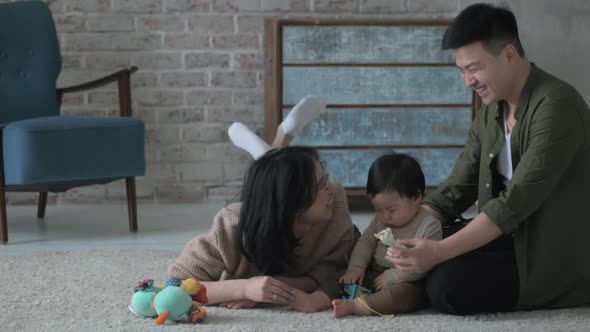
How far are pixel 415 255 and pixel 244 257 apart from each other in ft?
1.56

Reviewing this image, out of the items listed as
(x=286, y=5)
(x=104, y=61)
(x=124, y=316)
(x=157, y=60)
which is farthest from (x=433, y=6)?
(x=124, y=316)

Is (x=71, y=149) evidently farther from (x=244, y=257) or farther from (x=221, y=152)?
(x=244, y=257)

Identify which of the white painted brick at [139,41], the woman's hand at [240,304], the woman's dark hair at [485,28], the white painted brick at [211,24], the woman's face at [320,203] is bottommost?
the woman's hand at [240,304]

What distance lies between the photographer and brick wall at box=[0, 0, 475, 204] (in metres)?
4.53

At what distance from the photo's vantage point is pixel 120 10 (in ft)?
14.9

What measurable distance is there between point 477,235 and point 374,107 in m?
2.10

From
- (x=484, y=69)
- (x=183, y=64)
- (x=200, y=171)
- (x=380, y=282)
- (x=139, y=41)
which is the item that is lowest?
(x=200, y=171)

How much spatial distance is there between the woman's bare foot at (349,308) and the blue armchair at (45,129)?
1.66m

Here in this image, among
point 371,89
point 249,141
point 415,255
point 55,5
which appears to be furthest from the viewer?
point 55,5

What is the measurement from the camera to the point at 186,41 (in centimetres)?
456

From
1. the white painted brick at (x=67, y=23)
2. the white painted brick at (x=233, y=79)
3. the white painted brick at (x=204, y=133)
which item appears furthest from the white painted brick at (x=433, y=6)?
the white painted brick at (x=67, y=23)

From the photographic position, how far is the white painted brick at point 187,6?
4.54 m

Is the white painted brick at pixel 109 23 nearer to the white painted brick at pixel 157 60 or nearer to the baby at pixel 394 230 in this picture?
the white painted brick at pixel 157 60

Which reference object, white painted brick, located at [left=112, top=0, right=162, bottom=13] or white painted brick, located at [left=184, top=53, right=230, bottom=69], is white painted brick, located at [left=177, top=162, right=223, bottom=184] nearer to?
white painted brick, located at [left=184, top=53, right=230, bottom=69]
